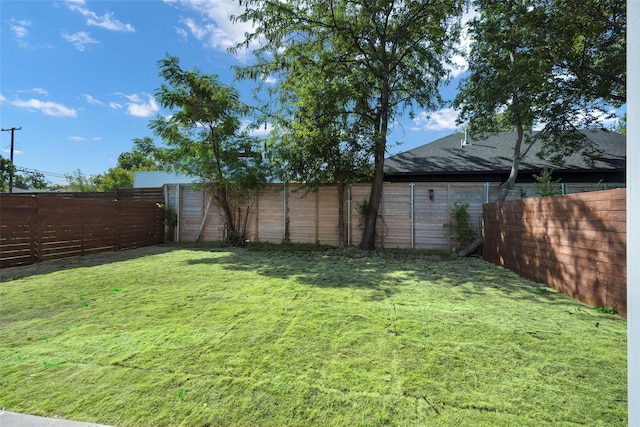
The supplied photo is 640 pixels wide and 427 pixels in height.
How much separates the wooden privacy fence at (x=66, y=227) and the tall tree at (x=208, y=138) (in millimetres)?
2074

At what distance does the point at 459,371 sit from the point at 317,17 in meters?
9.23

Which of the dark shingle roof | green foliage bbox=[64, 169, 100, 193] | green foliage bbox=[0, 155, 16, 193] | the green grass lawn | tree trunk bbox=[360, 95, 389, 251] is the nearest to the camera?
the green grass lawn

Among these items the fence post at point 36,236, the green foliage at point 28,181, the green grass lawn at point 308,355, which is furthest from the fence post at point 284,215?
the green foliage at point 28,181

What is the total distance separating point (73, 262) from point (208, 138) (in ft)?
15.8

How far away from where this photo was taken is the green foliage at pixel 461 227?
8469mm

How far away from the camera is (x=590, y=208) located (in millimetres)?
3693

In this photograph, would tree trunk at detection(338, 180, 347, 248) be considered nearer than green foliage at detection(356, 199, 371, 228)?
Yes

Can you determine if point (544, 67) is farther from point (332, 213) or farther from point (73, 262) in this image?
point (73, 262)

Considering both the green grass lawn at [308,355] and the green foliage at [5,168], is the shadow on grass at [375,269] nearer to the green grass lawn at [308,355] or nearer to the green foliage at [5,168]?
the green grass lawn at [308,355]

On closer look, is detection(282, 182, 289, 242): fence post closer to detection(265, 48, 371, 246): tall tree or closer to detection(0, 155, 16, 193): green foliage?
detection(265, 48, 371, 246): tall tree

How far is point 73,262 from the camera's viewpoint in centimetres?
670

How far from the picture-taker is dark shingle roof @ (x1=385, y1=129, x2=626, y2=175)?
10.5 metres

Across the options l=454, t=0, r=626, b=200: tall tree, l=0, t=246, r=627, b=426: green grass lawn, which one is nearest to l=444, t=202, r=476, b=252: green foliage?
l=454, t=0, r=626, b=200: tall tree

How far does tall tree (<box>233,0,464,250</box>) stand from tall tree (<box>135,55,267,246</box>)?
132cm
